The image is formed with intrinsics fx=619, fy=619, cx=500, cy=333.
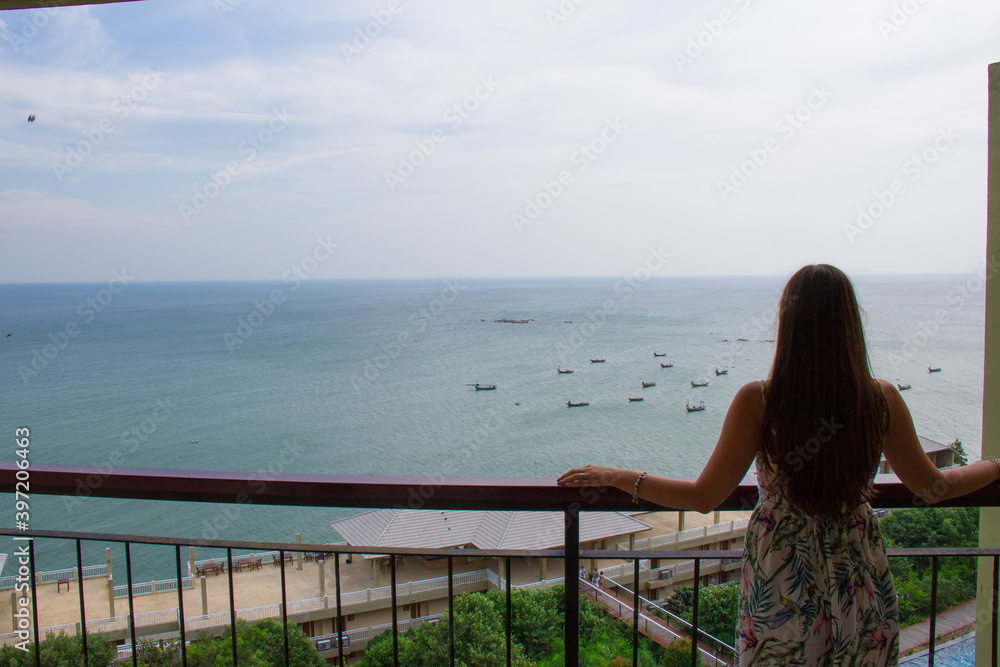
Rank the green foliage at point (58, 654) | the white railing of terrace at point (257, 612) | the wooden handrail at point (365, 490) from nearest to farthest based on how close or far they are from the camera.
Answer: the wooden handrail at point (365, 490)
the green foliage at point (58, 654)
the white railing of terrace at point (257, 612)

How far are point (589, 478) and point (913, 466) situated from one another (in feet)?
1.63

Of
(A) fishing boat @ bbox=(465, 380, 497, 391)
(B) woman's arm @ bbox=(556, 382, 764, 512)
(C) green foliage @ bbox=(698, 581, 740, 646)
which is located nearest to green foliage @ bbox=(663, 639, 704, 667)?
(C) green foliage @ bbox=(698, 581, 740, 646)

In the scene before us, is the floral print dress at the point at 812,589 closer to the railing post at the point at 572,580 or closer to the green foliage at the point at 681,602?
the railing post at the point at 572,580

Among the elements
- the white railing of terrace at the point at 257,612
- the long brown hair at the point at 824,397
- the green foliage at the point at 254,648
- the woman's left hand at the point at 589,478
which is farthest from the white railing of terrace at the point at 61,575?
the long brown hair at the point at 824,397

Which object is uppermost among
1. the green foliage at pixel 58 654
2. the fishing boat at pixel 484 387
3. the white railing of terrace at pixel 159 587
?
the green foliage at pixel 58 654

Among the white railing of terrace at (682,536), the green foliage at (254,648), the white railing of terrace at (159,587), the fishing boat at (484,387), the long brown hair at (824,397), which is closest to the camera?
the long brown hair at (824,397)

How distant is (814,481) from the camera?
2.92 feet

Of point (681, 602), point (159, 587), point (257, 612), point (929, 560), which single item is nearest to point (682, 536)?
point (681, 602)

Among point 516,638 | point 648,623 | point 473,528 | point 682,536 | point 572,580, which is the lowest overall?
point 682,536

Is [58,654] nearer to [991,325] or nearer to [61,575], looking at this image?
→ [991,325]

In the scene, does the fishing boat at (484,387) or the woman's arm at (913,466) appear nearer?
the woman's arm at (913,466)

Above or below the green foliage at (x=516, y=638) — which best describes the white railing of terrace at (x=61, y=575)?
below

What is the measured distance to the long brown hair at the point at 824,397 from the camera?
2.86 feet

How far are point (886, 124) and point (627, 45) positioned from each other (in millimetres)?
15639
